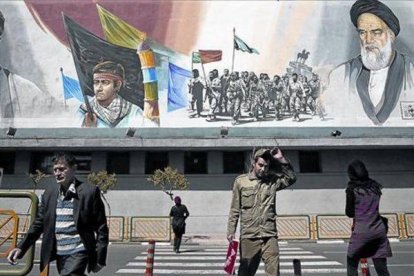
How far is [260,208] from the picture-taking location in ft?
14.6

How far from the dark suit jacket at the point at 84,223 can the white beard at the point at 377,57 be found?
2693 cm

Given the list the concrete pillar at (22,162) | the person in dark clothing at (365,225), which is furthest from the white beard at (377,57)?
the person in dark clothing at (365,225)

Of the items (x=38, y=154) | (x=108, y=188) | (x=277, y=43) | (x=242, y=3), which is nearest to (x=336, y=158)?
(x=277, y=43)

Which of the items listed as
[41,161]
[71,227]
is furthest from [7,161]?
[71,227]

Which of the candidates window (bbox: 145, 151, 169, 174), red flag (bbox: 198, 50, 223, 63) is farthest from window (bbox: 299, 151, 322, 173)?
window (bbox: 145, 151, 169, 174)

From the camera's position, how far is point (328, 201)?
25.4m

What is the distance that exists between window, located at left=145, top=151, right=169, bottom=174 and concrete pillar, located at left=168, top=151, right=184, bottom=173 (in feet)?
1.08

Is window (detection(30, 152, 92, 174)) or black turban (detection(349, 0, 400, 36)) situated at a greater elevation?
black turban (detection(349, 0, 400, 36))

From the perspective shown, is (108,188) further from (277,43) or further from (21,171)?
(277,43)

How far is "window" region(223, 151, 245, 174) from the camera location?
2586 centimetres

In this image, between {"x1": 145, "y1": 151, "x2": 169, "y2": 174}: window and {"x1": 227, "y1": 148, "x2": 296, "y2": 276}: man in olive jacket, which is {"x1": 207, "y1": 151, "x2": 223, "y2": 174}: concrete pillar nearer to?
{"x1": 145, "y1": 151, "x2": 169, "y2": 174}: window

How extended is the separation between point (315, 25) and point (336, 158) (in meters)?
9.56

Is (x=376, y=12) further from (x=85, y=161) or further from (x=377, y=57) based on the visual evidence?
(x=85, y=161)

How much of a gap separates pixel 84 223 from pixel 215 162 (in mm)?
22219
